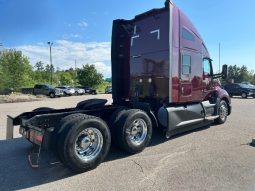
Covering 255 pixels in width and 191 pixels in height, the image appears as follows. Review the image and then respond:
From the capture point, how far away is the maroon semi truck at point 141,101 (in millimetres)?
5305

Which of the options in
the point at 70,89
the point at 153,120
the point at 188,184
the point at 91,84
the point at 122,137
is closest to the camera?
the point at 188,184

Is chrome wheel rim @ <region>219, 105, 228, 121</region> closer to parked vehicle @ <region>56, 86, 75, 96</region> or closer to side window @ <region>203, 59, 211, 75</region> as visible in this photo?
side window @ <region>203, 59, 211, 75</region>

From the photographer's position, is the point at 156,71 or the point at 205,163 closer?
the point at 205,163

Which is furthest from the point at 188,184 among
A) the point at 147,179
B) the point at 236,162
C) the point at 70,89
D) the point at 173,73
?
the point at 70,89


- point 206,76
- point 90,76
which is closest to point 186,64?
point 206,76

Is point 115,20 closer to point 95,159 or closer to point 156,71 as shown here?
point 156,71

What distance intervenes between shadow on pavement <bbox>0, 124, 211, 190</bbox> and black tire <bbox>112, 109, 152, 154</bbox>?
30cm

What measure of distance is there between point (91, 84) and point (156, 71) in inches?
1901

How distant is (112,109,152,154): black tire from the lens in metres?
5.97

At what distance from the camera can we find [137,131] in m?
6.46

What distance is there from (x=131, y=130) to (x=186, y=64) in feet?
9.91

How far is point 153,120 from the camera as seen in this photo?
7.14m

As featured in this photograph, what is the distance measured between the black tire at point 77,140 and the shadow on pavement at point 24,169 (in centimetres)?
27

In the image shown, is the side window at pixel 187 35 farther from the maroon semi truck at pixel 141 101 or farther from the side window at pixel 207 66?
the side window at pixel 207 66
